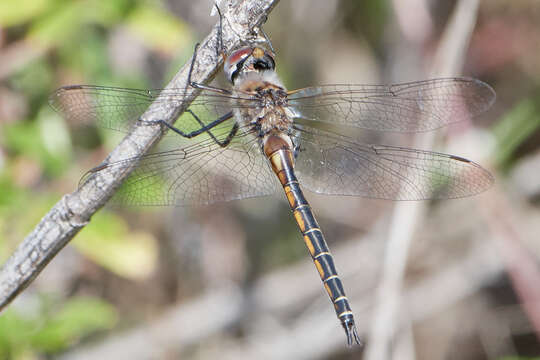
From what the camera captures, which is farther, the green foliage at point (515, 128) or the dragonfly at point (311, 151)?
the green foliage at point (515, 128)

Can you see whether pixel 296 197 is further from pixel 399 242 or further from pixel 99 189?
pixel 99 189

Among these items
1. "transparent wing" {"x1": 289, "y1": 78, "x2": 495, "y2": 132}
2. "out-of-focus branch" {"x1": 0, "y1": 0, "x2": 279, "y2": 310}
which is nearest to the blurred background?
"transparent wing" {"x1": 289, "y1": 78, "x2": 495, "y2": 132}

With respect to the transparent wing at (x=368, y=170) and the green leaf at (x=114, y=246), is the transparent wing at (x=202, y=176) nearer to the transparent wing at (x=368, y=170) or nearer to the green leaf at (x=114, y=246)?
the transparent wing at (x=368, y=170)

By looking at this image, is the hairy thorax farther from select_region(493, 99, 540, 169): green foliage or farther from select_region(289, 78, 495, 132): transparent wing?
select_region(493, 99, 540, 169): green foliage

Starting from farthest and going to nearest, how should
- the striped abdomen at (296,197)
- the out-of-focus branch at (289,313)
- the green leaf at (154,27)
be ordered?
1. the out-of-focus branch at (289,313)
2. the green leaf at (154,27)
3. the striped abdomen at (296,197)

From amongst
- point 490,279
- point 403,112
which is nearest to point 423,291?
point 490,279

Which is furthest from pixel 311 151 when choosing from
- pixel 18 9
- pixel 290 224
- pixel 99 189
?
pixel 290 224

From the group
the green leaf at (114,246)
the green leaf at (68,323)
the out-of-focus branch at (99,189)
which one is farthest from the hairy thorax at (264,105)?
the green leaf at (68,323)
